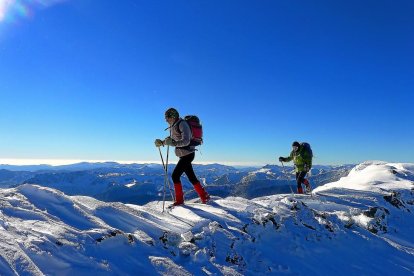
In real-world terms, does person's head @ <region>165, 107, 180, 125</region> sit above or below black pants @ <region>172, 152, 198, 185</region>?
above

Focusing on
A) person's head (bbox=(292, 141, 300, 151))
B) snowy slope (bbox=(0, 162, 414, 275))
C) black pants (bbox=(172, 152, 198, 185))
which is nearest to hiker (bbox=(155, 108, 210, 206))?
black pants (bbox=(172, 152, 198, 185))

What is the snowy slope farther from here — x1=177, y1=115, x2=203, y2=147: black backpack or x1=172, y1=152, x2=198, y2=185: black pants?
x1=177, y1=115, x2=203, y2=147: black backpack

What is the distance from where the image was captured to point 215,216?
11414 mm

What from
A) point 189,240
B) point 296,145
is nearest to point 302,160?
point 296,145

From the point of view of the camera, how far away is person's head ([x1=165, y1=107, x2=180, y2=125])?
13289 millimetres

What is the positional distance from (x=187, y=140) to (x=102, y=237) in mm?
6112

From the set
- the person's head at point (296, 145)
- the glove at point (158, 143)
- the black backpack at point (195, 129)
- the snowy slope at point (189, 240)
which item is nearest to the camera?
the snowy slope at point (189, 240)

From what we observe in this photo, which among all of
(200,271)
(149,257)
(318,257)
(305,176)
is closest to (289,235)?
(318,257)

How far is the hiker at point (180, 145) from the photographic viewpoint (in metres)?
Result: 13.3

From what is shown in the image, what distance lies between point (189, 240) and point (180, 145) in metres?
5.02

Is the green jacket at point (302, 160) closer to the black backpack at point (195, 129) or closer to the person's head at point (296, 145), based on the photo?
the person's head at point (296, 145)

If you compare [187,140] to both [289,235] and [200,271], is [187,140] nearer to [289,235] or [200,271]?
[289,235]

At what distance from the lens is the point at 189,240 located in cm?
891

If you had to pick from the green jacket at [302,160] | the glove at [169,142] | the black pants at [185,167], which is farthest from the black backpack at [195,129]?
the green jacket at [302,160]
